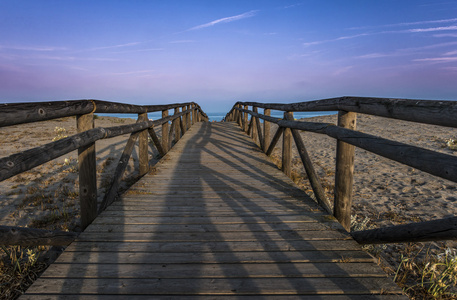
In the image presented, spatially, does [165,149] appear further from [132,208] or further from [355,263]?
[355,263]

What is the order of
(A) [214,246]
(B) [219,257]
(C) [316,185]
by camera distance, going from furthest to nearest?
1. (C) [316,185]
2. (A) [214,246]
3. (B) [219,257]

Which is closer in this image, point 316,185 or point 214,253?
point 214,253

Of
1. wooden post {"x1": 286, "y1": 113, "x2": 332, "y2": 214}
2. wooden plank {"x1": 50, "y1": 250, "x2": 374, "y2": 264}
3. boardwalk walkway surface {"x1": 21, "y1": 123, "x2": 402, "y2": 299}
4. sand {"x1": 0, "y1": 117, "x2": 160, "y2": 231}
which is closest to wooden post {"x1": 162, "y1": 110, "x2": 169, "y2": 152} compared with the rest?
sand {"x1": 0, "y1": 117, "x2": 160, "y2": 231}

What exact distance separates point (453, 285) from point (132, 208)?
340 centimetres

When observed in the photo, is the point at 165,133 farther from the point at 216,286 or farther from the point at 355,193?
the point at 216,286

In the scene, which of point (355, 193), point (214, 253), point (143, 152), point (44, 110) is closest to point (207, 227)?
point (214, 253)

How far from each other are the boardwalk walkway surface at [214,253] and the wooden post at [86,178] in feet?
0.48

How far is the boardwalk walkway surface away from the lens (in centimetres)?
180

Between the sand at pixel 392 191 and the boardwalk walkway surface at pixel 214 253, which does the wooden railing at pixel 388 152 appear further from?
the sand at pixel 392 191

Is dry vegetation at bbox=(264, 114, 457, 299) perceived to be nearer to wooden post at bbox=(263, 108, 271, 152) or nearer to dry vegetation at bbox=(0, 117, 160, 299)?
wooden post at bbox=(263, 108, 271, 152)

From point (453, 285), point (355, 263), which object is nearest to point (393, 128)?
point (453, 285)

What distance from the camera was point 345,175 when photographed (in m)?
2.74

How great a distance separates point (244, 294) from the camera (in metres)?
1.76

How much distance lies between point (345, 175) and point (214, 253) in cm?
154
